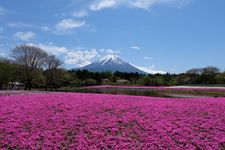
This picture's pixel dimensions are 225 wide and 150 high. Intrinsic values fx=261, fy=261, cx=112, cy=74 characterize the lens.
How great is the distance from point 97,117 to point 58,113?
2131mm

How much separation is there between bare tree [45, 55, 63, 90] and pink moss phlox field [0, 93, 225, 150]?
208 feet

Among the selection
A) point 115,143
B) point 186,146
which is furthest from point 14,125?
point 186,146

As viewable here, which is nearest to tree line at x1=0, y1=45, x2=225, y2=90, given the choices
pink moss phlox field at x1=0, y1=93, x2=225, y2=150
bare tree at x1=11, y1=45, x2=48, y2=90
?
bare tree at x1=11, y1=45, x2=48, y2=90

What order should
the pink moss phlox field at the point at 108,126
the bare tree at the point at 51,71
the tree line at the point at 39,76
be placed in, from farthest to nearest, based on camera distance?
the bare tree at the point at 51,71 → the tree line at the point at 39,76 → the pink moss phlox field at the point at 108,126

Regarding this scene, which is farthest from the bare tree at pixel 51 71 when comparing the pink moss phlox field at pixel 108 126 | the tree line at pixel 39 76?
the pink moss phlox field at pixel 108 126

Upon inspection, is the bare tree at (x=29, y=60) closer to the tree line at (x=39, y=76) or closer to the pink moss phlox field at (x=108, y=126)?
the tree line at (x=39, y=76)

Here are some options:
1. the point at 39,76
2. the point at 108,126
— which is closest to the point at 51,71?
the point at 39,76

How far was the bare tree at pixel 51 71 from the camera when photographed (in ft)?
256

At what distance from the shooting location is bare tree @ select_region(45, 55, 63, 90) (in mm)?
77894

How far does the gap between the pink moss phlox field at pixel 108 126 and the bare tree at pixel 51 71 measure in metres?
63.4

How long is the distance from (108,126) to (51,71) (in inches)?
2739

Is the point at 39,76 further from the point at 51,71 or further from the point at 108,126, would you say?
the point at 108,126

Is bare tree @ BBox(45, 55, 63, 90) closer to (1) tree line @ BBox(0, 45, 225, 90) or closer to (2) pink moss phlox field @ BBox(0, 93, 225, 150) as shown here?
Result: (1) tree line @ BBox(0, 45, 225, 90)

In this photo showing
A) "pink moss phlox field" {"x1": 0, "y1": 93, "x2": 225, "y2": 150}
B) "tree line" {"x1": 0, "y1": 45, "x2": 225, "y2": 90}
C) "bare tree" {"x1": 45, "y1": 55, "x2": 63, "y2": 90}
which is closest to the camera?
"pink moss phlox field" {"x1": 0, "y1": 93, "x2": 225, "y2": 150}
